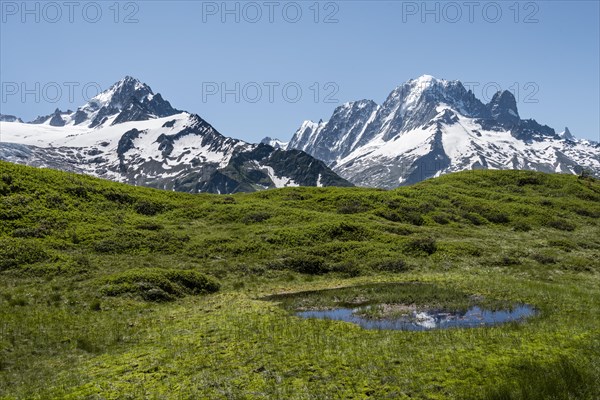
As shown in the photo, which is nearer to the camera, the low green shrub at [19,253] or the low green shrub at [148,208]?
the low green shrub at [19,253]

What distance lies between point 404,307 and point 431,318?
306cm

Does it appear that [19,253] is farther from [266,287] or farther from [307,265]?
[307,265]

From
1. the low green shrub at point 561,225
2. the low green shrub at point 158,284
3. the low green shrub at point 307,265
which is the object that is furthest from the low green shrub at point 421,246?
the low green shrub at point 561,225

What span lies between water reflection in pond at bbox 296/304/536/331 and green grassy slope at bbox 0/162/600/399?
5.14 ft

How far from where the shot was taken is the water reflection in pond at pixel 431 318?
923 inches

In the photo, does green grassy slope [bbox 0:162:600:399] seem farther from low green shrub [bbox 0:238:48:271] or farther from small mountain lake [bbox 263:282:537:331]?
small mountain lake [bbox 263:282:537:331]

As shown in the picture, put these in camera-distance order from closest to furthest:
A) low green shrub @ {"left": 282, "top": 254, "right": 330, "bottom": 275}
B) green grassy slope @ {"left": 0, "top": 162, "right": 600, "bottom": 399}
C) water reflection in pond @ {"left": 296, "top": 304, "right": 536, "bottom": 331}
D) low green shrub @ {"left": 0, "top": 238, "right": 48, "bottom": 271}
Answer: green grassy slope @ {"left": 0, "top": 162, "right": 600, "bottom": 399}
water reflection in pond @ {"left": 296, "top": 304, "right": 536, "bottom": 331}
low green shrub @ {"left": 0, "top": 238, "right": 48, "bottom": 271}
low green shrub @ {"left": 282, "top": 254, "right": 330, "bottom": 275}

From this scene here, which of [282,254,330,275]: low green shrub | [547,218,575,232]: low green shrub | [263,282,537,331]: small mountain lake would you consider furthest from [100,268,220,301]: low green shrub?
[547,218,575,232]: low green shrub

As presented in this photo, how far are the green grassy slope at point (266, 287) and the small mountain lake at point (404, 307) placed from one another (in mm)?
1669

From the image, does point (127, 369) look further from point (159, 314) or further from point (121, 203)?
point (121, 203)

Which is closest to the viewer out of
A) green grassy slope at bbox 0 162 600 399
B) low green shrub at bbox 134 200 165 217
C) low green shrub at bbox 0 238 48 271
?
green grassy slope at bbox 0 162 600 399

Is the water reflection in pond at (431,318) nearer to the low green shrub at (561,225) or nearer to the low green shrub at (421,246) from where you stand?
the low green shrub at (421,246)

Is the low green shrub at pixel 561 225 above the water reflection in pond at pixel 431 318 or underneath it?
above

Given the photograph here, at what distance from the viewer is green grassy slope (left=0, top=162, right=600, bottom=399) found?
1645 cm
